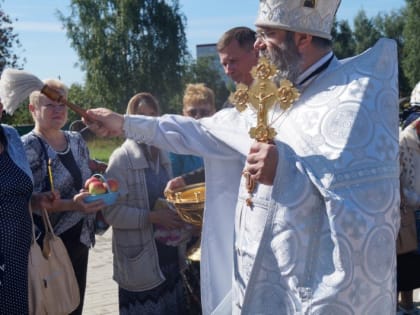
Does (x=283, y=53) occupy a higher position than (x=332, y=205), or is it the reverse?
(x=283, y=53)

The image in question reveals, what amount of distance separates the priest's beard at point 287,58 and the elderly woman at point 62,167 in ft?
5.29

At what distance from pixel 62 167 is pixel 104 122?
119 cm

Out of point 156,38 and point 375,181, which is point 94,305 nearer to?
point 375,181

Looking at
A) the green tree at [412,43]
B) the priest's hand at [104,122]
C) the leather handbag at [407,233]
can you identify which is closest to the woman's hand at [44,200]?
the priest's hand at [104,122]

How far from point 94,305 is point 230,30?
3012 millimetres

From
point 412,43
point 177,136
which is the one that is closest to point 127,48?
point 412,43

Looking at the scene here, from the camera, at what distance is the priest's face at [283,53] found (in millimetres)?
2500

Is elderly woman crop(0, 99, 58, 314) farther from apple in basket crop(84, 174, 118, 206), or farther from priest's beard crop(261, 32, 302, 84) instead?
priest's beard crop(261, 32, 302, 84)

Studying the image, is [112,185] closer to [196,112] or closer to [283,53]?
[196,112]

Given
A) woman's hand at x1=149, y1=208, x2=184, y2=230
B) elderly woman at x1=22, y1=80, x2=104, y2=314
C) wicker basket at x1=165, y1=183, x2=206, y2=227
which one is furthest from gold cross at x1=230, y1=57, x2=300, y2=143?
woman's hand at x1=149, y1=208, x2=184, y2=230

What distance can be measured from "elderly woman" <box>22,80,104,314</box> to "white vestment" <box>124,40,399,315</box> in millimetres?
1520

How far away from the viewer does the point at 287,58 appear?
2.50 meters

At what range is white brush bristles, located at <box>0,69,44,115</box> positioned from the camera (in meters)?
3.09

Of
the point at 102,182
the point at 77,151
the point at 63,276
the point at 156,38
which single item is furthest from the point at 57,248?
the point at 156,38
